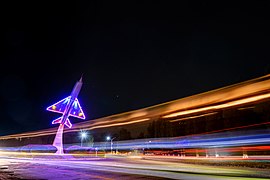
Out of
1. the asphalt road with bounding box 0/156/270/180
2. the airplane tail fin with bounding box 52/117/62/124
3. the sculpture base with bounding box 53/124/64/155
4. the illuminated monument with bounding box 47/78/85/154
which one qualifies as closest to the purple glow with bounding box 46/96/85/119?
the illuminated monument with bounding box 47/78/85/154

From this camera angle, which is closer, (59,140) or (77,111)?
(59,140)

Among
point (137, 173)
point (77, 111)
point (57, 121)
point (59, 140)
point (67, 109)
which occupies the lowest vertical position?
point (137, 173)

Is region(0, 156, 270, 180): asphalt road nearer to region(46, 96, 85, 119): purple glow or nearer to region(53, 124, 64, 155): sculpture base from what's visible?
region(53, 124, 64, 155): sculpture base

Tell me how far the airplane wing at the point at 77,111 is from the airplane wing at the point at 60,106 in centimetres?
113

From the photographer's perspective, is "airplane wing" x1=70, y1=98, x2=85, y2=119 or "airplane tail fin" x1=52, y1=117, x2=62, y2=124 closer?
"airplane tail fin" x1=52, y1=117, x2=62, y2=124

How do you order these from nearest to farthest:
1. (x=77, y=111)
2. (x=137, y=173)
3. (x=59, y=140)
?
(x=137, y=173), (x=59, y=140), (x=77, y=111)

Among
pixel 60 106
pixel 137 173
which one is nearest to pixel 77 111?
pixel 60 106

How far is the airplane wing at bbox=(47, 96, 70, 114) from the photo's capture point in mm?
42938

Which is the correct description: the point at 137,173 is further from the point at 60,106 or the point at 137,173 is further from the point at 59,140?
the point at 60,106

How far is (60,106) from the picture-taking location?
4347 centimetres

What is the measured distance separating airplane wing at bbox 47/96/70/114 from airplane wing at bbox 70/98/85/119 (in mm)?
1134

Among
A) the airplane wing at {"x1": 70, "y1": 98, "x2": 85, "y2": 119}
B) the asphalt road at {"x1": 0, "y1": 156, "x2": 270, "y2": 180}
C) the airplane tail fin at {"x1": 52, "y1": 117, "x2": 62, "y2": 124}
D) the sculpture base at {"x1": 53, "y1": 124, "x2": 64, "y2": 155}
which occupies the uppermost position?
the airplane wing at {"x1": 70, "y1": 98, "x2": 85, "y2": 119}

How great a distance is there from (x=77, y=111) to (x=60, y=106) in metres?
2.44

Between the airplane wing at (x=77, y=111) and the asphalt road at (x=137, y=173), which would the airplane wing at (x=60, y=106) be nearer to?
the airplane wing at (x=77, y=111)
